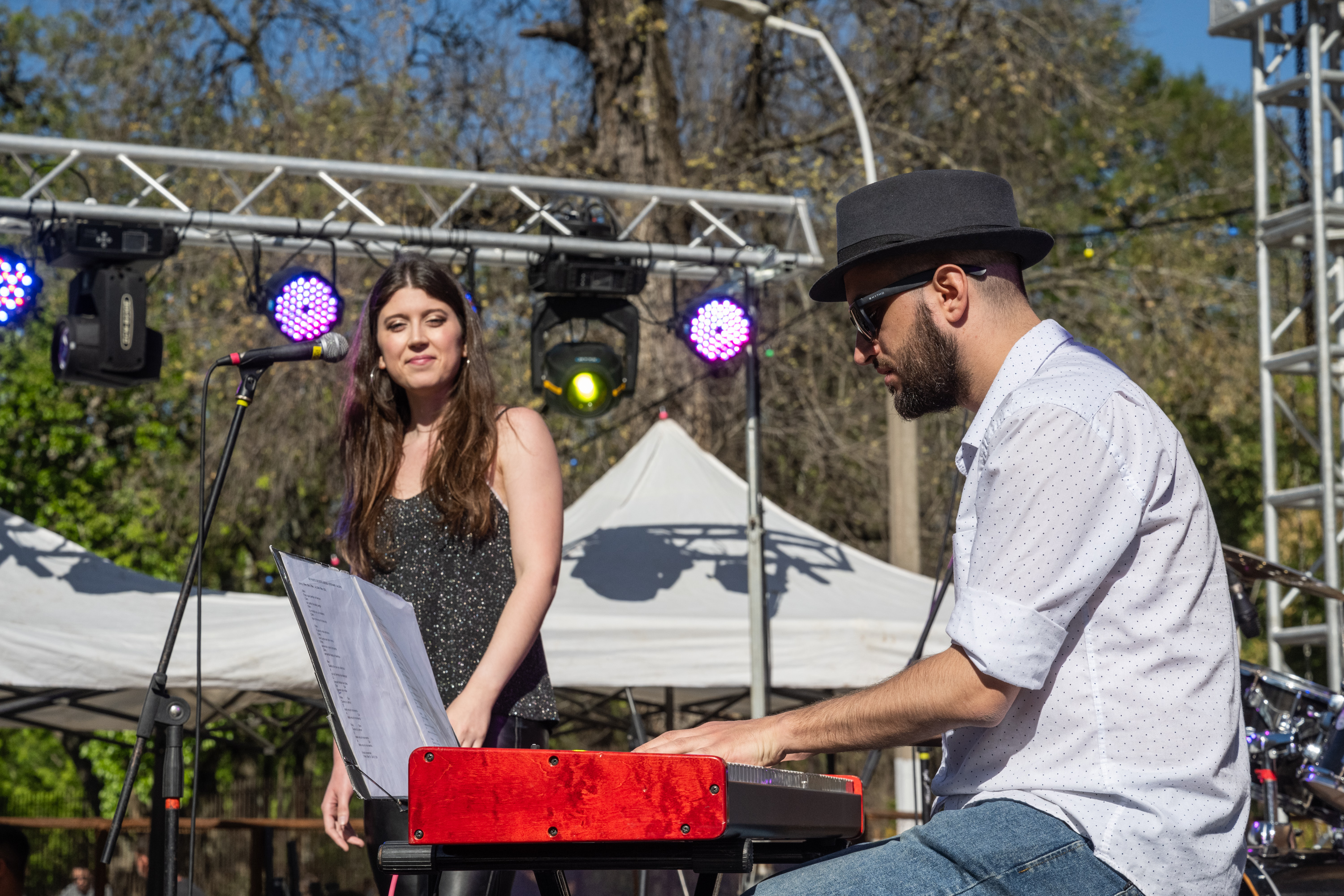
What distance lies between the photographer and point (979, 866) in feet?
5.46

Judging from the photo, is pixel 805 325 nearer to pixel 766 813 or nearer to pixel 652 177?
pixel 652 177

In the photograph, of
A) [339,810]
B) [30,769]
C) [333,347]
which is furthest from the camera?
[30,769]

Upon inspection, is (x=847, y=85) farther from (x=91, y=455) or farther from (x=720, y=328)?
(x=91, y=455)

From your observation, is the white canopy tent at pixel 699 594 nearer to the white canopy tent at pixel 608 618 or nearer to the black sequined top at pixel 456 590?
the white canopy tent at pixel 608 618

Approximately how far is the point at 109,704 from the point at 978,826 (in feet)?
24.0

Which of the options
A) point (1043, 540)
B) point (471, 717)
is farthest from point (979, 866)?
point (471, 717)

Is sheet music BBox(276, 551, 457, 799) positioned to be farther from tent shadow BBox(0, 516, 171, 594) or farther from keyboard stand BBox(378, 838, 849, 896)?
tent shadow BBox(0, 516, 171, 594)

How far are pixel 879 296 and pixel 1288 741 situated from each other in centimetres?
312

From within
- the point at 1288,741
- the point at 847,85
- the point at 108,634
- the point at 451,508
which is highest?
the point at 847,85

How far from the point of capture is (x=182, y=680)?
6355mm

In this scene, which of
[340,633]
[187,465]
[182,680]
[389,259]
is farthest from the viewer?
[187,465]

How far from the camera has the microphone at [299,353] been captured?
297cm

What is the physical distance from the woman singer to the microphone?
0.16m

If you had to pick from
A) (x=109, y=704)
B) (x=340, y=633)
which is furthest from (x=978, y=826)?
(x=109, y=704)
